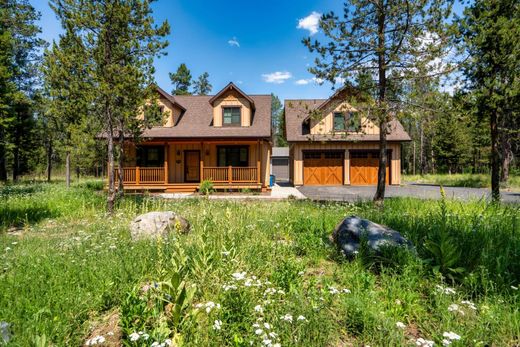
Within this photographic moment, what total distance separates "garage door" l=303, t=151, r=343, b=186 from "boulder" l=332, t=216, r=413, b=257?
1604 centimetres

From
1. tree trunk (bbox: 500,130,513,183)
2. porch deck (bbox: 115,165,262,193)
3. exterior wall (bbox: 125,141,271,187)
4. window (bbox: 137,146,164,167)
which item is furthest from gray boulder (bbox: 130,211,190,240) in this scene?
tree trunk (bbox: 500,130,513,183)

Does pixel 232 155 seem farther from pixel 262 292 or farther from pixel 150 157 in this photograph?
pixel 262 292

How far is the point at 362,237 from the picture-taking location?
4070 mm

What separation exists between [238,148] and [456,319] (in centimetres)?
1599

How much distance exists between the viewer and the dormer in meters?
17.8

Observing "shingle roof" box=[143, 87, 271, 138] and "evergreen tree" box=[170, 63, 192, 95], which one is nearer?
"shingle roof" box=[143, 87, 271, 138]

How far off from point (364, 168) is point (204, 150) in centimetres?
1195

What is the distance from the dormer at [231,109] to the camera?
17812mm

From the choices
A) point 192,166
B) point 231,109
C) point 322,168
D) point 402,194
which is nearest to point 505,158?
point 402,194

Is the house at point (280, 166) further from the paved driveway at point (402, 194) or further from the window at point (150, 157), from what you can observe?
the window at point (150, 157)

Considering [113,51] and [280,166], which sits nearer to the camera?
[113,51]

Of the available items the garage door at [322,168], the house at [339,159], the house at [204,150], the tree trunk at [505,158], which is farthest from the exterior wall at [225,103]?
the tree trunk at [505,158]

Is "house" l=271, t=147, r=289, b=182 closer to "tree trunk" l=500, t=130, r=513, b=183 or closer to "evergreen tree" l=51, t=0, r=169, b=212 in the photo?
"tree trunk" l=500, t=130, r=513, b=183

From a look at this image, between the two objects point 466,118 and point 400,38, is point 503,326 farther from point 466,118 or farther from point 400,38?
point 400,38
